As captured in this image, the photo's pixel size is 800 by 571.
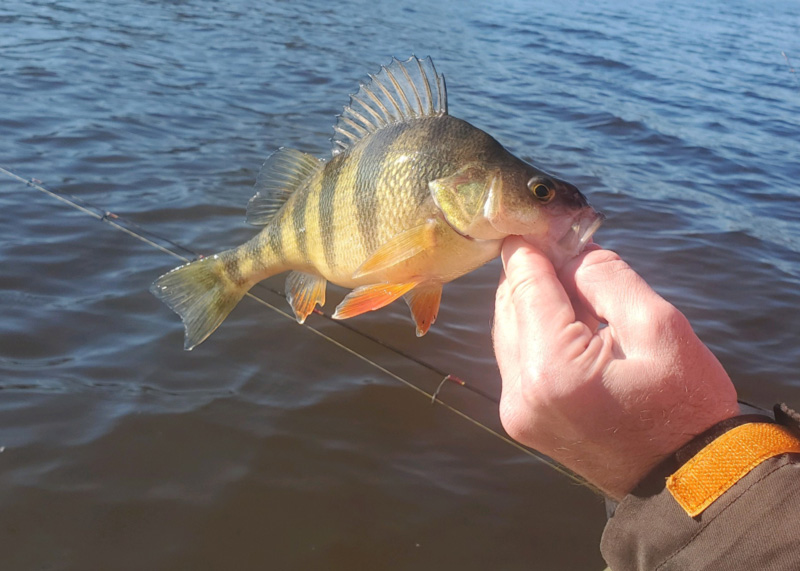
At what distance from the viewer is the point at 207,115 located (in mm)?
7492

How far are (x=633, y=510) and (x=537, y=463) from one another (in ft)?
6.72

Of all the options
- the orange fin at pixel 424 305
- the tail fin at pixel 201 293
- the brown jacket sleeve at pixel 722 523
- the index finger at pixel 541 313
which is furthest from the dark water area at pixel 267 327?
the index finger at pixel 541 313

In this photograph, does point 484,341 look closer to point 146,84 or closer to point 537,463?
point 537,463

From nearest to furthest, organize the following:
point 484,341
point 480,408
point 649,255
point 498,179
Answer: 1. point 498,179
2. point 480,408
3. point 484,341
4. point 649,255

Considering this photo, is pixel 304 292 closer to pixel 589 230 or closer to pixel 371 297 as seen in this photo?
pixel 371 297

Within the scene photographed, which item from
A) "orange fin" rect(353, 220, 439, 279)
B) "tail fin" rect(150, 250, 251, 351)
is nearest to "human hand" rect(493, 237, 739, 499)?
"orange fin" rect(353, 220, 439, 279)

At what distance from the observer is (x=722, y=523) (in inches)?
47.8

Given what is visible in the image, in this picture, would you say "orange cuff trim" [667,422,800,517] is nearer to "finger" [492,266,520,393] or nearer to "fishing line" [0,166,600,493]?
"finger" [492,266,520,393]

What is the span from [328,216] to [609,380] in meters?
1.04

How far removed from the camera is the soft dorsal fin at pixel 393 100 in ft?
6.56

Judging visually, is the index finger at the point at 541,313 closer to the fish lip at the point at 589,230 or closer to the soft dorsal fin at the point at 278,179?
the fish lip at the point at 589,230

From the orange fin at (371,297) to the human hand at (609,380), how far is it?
439mm

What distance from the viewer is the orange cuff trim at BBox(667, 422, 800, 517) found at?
123 centimetres

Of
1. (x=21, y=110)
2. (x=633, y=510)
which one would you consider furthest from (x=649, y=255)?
(x=21, y=110)
